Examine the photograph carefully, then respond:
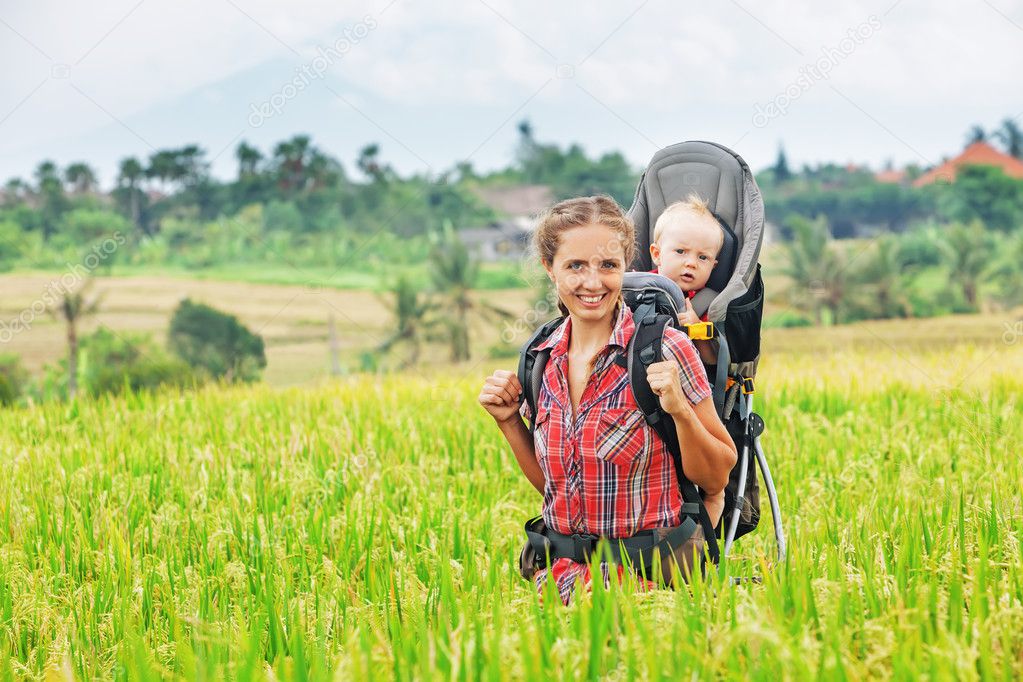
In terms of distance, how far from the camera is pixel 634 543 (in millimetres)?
2875

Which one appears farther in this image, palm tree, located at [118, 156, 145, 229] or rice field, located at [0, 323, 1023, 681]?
palm tree, located at [118, 156, 145, 229]

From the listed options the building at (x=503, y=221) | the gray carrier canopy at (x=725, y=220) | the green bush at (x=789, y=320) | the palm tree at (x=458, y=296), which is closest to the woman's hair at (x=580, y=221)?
the gray carrier canopy at (x=725, y=220)

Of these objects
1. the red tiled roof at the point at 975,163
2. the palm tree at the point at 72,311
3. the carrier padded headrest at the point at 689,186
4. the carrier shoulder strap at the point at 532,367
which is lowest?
the carrier shoulder strap at the point at 532,367

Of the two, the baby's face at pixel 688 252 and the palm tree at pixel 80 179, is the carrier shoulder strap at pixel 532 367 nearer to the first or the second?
the baby's face at pixel 688 252

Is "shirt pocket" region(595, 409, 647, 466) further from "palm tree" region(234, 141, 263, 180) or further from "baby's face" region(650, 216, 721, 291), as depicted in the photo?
"palm tree" region(234, 141, 263, 180)

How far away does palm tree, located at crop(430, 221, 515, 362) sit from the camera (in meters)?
20.1

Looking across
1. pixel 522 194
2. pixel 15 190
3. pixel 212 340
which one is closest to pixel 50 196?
pixel 15 190

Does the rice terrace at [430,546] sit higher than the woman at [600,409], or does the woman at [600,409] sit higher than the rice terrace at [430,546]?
the woman at [600,409]

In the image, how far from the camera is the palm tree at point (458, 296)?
20.1m

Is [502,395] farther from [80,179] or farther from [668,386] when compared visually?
[80,179]

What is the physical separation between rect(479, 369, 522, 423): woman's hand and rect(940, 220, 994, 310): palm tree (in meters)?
22.5

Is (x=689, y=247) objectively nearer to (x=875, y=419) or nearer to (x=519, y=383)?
(x=519, y=383)

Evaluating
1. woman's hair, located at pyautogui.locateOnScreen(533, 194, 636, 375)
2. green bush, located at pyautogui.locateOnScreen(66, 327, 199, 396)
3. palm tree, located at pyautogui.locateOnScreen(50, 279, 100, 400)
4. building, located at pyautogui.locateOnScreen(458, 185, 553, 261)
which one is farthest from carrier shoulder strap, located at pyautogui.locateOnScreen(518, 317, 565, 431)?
building, located at pyautogui.locateOnScreen(458, 185, 553, 261)

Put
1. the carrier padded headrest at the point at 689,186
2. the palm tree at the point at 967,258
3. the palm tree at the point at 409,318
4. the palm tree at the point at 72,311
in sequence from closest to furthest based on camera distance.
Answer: the carrier padded headrest at the point at 689,186
the palm tree at the point at 72,311
the palm tree at the point at 409,318
the palm tree at the point at 967,258
